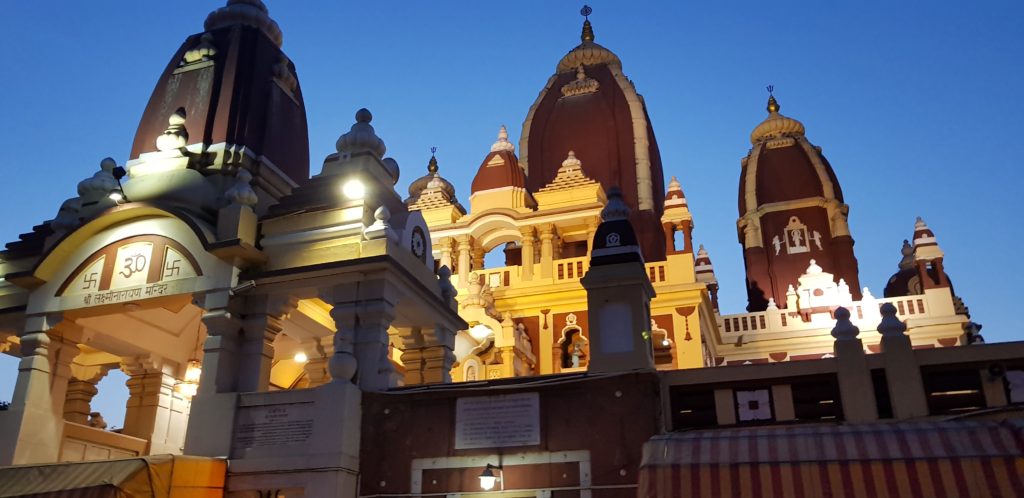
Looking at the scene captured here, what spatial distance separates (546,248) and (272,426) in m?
14.3

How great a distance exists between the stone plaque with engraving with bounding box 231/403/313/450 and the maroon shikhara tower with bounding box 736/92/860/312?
25.4 m

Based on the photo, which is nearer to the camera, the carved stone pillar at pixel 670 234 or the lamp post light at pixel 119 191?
the lamp post light at pixel 119 191

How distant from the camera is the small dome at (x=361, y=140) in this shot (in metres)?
13.2

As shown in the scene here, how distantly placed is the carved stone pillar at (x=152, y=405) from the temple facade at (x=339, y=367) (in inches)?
1.7

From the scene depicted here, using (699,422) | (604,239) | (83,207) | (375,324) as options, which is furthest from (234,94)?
(699,422)

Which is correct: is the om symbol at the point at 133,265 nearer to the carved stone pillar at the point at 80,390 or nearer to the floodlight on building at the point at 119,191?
the floodlight on building at the point at 119,191

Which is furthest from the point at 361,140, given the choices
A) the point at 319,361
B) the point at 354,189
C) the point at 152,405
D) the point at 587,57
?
the point at 587,57

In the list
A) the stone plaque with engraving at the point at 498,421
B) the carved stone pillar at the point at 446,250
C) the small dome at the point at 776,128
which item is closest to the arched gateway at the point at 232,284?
the stone plaque with engraving at the point at 498,421

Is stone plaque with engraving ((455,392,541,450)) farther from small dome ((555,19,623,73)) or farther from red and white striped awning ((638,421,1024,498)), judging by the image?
small dome ((555,19,623,73))

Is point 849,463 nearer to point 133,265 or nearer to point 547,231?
point 133,265

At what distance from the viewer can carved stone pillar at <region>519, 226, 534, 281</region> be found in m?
24.0

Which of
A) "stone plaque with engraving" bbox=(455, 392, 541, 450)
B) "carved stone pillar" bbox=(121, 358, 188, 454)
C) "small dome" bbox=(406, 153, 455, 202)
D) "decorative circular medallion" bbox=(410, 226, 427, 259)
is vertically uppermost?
"small dome" bbox=(406, 153, 455, 202)

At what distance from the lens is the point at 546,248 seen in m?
24.3

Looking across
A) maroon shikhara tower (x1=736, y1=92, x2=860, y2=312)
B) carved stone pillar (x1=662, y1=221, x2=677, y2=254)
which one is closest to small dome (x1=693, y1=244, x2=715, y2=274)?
maroon shikhara tower (x1=736, y1=92, x2=860, y2=312)
